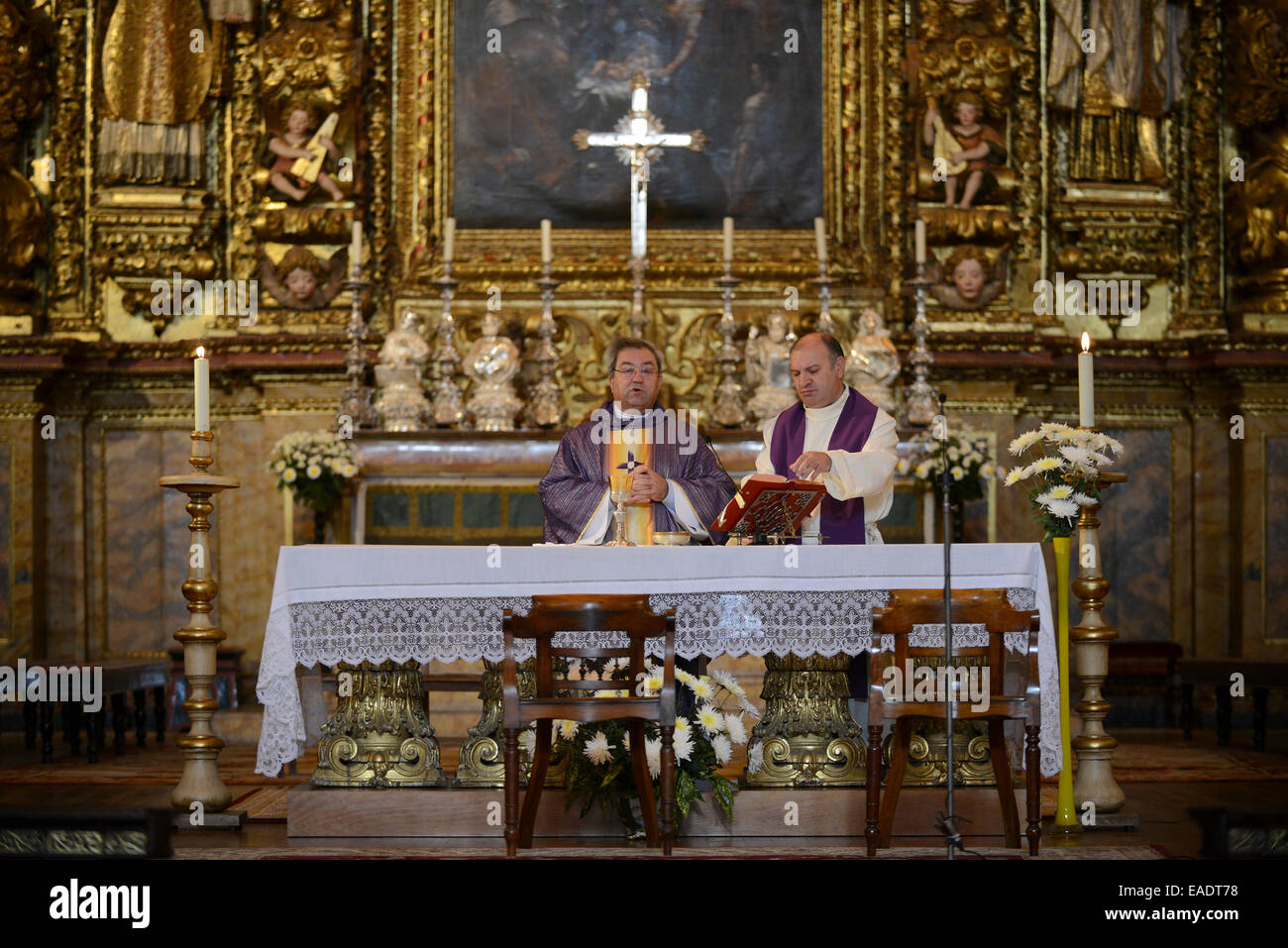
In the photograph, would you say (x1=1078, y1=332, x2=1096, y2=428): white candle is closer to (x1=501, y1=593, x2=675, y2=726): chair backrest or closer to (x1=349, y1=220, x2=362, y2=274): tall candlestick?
(x1=501, y1=593, x2=675, y2=726): chair backrest

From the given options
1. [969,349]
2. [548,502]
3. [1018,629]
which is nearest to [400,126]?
[969,349]

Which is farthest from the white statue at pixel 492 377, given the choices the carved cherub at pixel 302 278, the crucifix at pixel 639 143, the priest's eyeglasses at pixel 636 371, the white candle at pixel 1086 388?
the white candle at pixel 1086 388

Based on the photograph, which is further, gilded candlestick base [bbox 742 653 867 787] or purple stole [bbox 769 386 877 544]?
purple stole [bbox 769 386 877 544]

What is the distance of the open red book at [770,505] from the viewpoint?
5855 millimetres

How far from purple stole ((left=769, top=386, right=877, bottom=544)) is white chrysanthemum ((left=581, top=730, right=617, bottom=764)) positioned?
1.39 meters

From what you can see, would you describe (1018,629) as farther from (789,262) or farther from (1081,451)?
(789,262)

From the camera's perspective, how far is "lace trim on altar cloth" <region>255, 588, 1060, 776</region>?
5895 mm

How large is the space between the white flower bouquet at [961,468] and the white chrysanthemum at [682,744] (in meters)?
3.53

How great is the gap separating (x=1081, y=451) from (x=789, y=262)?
14.7ft

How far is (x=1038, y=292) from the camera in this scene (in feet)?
34.5

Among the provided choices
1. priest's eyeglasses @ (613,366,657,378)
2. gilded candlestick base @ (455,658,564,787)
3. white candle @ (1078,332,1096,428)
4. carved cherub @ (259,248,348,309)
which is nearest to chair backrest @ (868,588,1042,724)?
white candle @ (1078,332,1096,428)

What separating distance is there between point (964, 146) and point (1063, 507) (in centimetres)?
466

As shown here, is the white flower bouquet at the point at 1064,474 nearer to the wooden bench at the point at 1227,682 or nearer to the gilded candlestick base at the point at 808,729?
the gilded candlestick base at the point at 808,729

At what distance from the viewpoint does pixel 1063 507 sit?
20.4 ft
